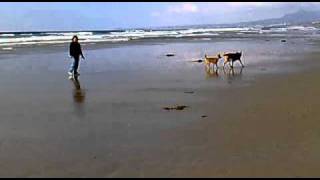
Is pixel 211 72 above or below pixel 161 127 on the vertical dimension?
below

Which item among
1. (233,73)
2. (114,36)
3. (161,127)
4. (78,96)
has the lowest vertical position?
(114,36)

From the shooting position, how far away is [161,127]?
26.8 ft

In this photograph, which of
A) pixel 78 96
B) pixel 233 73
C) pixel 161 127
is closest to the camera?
pixel 161 127

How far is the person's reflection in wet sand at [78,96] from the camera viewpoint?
A: 32.7 feet

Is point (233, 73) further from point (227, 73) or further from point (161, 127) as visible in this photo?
point (161, 127)

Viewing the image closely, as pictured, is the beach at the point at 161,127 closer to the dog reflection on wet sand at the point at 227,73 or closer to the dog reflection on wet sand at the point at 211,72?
the dog reflection on wet sand at the point at 227,73

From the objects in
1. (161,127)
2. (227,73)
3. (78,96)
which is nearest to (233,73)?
(227,73)

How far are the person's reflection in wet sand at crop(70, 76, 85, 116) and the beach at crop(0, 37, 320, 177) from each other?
0.02 m

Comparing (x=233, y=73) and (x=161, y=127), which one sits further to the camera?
(x=233, y=73)

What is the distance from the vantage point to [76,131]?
26.1 ft

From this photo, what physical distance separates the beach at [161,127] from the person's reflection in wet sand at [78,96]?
0.07ft

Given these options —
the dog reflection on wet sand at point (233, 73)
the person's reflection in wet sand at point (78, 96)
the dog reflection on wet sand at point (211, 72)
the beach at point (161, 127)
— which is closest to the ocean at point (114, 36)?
the dog reflection on wet sand at point (211, 72)

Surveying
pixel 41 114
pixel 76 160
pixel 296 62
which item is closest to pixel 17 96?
pixel 41 114

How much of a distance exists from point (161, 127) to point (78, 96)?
4.29 meters
